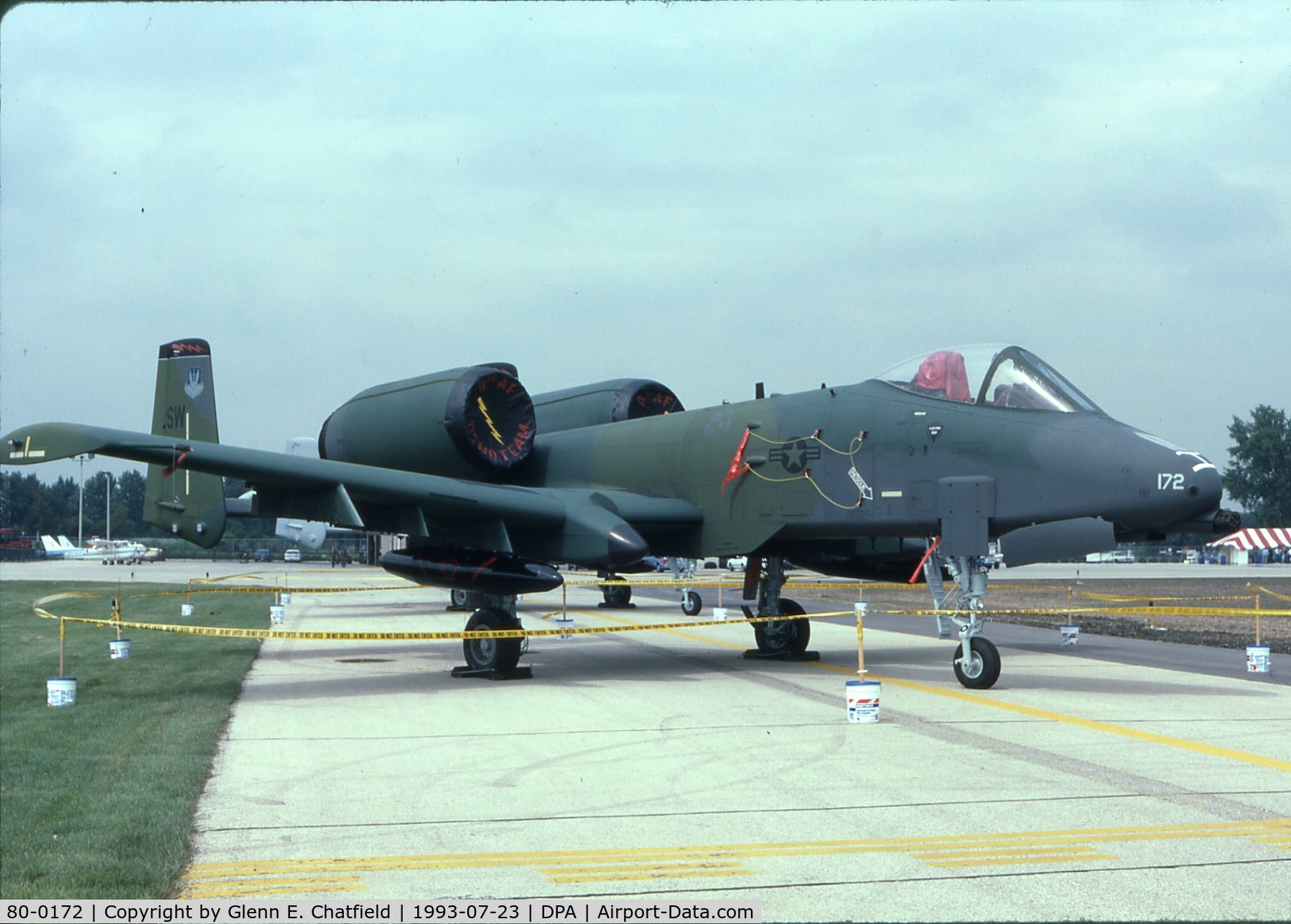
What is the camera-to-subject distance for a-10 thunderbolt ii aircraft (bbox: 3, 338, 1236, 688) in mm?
11594

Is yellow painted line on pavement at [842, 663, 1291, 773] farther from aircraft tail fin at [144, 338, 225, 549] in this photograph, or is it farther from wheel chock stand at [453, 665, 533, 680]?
aircraft tail fin at [144, 338, 225, 549]

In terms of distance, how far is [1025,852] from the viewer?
231 inches

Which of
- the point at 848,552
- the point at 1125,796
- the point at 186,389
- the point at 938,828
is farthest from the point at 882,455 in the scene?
the point at 186,389

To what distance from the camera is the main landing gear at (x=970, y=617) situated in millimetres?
12000

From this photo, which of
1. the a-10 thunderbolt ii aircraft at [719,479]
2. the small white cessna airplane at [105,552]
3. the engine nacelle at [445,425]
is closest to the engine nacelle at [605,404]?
the a-10 thunderbolt ii aircraft at [719,479]

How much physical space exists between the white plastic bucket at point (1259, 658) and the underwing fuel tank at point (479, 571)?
8.95 meters

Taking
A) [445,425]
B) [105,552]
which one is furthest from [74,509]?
[445,425]

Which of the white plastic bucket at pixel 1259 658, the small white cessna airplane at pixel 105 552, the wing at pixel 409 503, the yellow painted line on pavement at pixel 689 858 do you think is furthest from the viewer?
the small white cessna airplane at pixel 105 552

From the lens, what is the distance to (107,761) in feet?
27.7

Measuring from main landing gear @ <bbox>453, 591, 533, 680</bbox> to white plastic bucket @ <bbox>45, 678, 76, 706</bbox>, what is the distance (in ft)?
14.7

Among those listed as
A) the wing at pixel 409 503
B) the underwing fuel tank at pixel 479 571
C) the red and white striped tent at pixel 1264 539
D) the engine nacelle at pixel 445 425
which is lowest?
the red and white striped tent at pixel 1264 539

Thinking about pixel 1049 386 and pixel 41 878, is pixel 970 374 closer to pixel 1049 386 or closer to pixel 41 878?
pixel 1049 386

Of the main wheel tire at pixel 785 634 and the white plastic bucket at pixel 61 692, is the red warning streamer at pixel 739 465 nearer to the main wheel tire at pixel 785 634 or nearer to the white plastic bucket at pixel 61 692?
the main wheel tire at pixel 785 634

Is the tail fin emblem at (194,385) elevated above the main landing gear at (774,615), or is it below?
above
